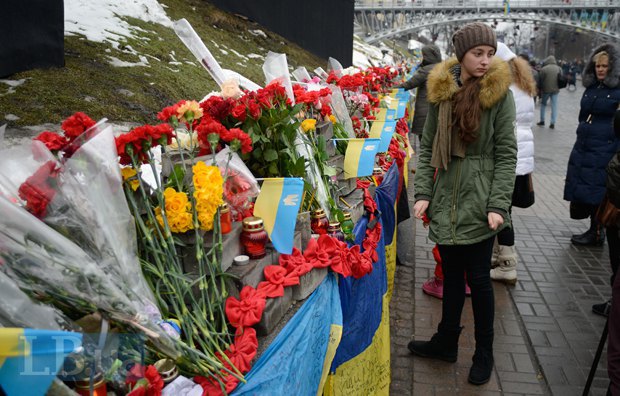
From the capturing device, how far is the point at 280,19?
13.7m

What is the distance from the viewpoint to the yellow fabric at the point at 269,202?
6.82 feet

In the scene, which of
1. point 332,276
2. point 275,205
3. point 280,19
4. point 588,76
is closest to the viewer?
point 275,205

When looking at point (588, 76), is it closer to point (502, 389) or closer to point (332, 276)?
point (502, 389)

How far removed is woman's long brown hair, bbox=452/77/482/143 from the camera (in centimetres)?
266

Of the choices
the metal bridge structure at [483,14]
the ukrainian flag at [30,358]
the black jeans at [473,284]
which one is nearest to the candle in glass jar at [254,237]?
the ukrainian flag at [30,358]

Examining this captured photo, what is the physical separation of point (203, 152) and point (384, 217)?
161cm

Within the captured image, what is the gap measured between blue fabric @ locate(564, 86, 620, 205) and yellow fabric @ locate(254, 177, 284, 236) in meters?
3.79

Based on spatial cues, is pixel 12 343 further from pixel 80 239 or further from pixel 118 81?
pixel 118 81

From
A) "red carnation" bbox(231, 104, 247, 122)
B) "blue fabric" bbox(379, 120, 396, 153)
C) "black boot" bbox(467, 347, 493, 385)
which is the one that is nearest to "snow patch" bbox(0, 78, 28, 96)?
"red carnation" bbox(231, 104, 247, 122)

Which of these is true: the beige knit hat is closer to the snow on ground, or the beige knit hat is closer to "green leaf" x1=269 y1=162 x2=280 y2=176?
"green leaf" x1=269 y1=162 x2=280 y2=176

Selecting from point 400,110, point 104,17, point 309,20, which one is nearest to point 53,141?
point 400,110

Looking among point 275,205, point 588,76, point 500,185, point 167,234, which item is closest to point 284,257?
point 275,205

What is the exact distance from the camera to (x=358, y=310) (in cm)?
252

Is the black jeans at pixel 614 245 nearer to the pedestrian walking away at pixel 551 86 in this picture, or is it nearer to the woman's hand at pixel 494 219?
the woman's hand at pixel 494 219
